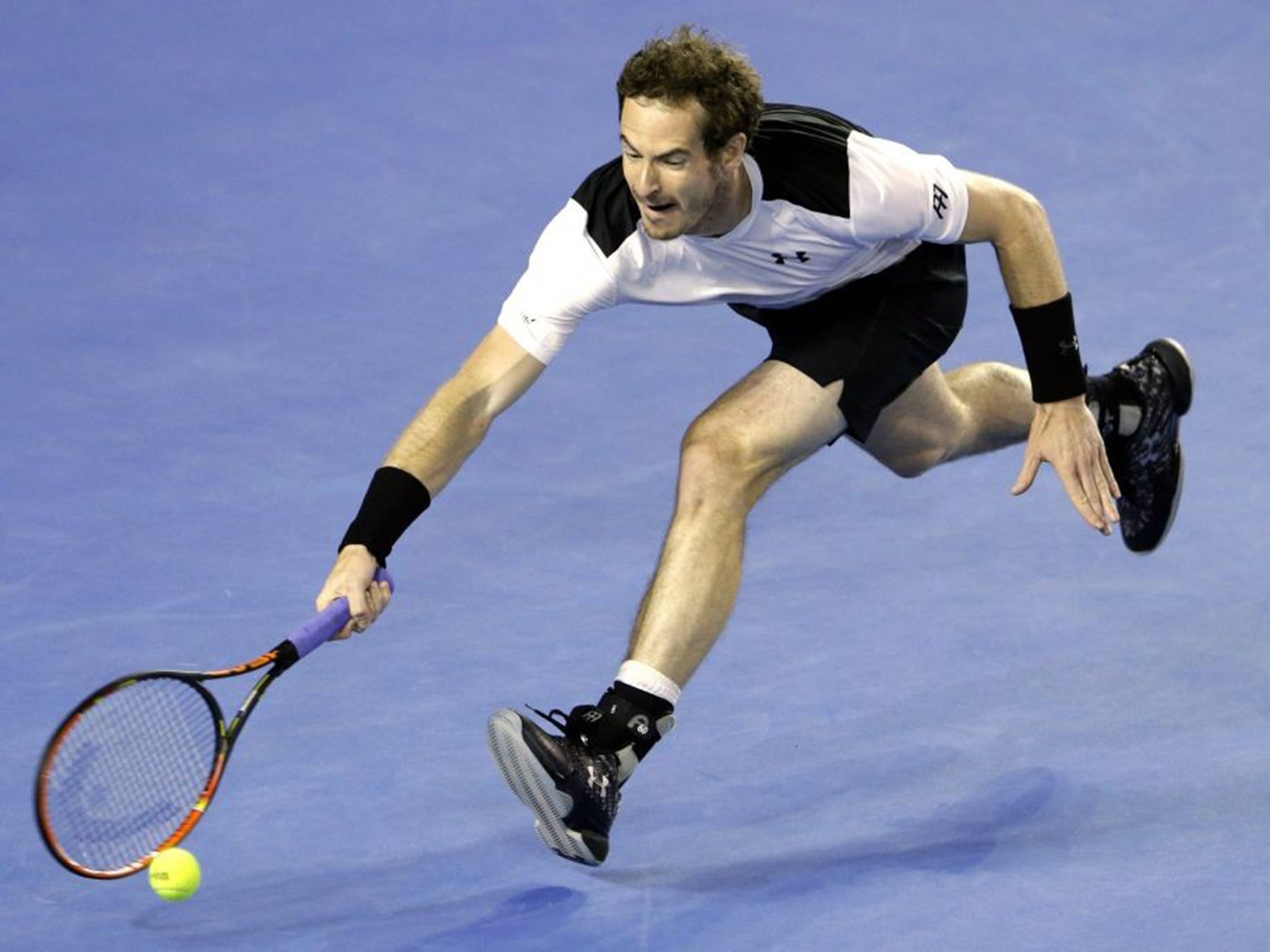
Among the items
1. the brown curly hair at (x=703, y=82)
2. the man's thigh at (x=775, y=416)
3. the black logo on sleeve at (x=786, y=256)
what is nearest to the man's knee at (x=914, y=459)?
the man's thigh at (x=775, y=416)

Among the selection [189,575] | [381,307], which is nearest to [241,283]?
[381,307]

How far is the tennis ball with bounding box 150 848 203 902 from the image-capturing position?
4.78 m

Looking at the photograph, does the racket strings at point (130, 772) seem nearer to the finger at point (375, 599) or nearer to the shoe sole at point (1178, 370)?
the finger at point (375, 599)

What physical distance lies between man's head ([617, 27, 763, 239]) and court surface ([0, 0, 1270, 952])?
1303 mm

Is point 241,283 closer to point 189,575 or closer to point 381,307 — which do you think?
point 381,307

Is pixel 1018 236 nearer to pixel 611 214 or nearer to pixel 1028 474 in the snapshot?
pixel 1028 474

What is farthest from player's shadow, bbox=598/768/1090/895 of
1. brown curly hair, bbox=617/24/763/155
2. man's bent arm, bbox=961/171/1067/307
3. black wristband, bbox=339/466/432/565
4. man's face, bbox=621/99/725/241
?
brown curly hair, bbox=617/24/763/155

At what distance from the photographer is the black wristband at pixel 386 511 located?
5039mm

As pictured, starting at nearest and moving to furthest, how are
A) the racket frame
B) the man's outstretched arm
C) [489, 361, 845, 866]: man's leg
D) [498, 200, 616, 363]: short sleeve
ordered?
the racket frame → [489, 361, 845, 866]: man's leg → the man's outstretched arm → [498, 200, 616, 363]: short sleeve

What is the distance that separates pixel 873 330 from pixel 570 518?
1.52 meters

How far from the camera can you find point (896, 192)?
5.29m

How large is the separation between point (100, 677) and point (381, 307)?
2.41 metres

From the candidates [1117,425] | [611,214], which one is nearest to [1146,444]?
[1117,425]

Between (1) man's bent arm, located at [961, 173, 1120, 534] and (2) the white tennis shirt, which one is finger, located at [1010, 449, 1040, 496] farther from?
(2) the white tennis shirt
